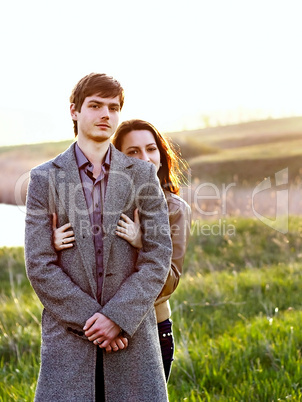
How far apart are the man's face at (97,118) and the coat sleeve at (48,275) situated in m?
0.37

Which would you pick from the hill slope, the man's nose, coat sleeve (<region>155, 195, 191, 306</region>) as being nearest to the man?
coat sleeve (<region>155, 195, 191, 306</region>)

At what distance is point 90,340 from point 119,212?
2.00 feet

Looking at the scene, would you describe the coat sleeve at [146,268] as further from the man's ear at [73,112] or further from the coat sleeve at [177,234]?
the man's ear at [73,112]

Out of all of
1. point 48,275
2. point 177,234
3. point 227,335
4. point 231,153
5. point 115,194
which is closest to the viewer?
point 48,275

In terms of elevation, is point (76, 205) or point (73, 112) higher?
point (73, 112)

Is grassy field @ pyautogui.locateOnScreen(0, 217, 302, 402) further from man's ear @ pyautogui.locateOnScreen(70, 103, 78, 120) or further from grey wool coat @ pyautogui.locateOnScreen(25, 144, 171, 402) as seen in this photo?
man's ear @ pyautogui.locateOnScreen(70, 103, 78, 120)

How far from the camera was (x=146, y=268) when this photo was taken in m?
2.51

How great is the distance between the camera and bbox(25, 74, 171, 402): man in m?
2.46

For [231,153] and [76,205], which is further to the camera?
[231,153]

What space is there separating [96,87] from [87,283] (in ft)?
3.02

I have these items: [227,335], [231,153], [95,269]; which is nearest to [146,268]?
[95,269]

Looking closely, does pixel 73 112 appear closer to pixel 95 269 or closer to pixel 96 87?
pixel 96 87

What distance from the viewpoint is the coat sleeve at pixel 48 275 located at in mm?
2441

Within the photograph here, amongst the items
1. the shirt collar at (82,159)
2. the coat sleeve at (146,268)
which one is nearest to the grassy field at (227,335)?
the coat sleeve at (146,268)
